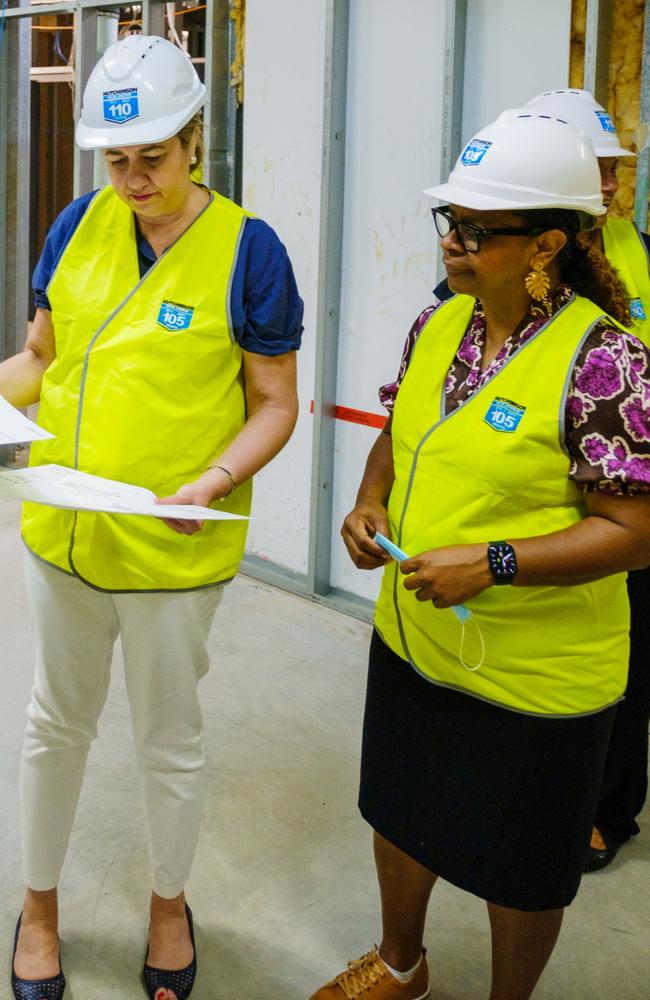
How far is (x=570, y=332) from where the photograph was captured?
166 centimetres

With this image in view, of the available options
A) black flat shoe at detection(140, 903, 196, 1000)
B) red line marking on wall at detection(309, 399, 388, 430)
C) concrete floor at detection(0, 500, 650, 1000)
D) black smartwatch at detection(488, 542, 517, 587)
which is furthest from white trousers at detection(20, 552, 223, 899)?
red line marking on wall at detection(309, 399, 388, 430)

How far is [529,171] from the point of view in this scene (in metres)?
1.64

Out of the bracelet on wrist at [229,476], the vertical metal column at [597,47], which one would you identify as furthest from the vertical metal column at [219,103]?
the bracelet on wrist at [229,476]

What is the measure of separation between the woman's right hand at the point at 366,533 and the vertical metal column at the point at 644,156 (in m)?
1.68

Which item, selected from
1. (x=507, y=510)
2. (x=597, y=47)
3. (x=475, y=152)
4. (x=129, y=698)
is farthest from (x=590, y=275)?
(x=597, y=47)

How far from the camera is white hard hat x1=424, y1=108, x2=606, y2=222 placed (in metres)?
1.64

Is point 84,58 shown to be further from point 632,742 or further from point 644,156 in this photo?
point 632,742

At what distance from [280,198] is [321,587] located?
4.68 ft

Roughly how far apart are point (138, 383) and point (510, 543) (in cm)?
67

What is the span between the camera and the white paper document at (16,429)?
5.61ft

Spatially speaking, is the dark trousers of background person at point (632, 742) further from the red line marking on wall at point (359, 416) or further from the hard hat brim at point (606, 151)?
the red line marking on wall at point (359, 416)

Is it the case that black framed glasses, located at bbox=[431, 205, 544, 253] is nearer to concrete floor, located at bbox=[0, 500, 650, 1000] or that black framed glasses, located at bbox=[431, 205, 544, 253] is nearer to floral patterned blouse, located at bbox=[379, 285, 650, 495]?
floral patterned blouse, located at bbox=[379, 285, 650, 495]

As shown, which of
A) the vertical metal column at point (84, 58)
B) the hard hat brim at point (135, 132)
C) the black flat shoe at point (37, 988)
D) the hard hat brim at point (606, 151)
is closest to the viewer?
the hard hat brim at point (135, 132)

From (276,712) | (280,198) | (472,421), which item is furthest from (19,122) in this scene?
(472,421)
